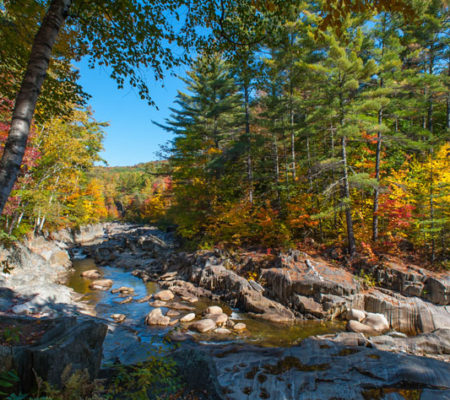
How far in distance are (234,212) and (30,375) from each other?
11.4 meters

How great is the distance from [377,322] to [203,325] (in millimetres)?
6091

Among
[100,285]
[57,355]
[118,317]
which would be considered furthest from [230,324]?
[100,285]

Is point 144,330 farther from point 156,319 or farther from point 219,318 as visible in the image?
point 219,318

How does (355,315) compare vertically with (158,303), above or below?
above

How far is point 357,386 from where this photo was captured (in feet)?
15.4

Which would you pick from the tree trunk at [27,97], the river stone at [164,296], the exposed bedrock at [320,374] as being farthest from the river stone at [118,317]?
the tree trunk at [27,97]

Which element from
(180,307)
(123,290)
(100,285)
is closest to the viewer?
(180,307)

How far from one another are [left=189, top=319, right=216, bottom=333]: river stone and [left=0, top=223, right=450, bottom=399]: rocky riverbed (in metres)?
0.04

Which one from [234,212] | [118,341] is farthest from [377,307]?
[118,341]

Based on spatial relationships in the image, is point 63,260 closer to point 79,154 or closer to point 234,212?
point 79,154

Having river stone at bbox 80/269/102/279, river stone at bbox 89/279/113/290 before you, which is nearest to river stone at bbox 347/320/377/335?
river stone at bbox 89/279/113/290

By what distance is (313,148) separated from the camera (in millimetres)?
16828

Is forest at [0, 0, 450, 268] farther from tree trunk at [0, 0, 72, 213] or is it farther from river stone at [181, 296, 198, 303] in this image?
A: river stone at [181, 296, 198, 303]

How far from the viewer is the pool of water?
605cm
